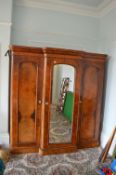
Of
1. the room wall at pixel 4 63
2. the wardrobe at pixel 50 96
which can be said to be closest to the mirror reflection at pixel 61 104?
the wardrobe at pixel 50 96

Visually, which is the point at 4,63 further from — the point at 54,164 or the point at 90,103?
the point at 54,164

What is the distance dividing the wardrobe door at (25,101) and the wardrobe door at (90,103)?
0.76m

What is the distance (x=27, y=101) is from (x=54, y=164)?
1.06m

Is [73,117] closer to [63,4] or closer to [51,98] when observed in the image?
[51,98]

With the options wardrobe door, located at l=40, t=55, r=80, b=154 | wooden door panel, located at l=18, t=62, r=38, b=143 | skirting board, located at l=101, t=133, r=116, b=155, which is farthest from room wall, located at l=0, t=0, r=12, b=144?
skirting board, located at l=101, t=133, r=116, b=155

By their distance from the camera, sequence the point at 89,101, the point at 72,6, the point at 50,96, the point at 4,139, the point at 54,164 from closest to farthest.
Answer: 1. the point at 54,164
2. the point at 50,96
3. the point at 4,139
4. the point at 89,101
5. the point at 72,6

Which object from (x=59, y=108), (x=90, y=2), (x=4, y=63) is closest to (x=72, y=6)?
(x=90, y=2)

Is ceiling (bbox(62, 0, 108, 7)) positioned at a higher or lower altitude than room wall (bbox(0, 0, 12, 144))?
higher

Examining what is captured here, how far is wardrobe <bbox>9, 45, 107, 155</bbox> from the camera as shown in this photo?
2764 millimetres

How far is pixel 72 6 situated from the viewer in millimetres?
3326

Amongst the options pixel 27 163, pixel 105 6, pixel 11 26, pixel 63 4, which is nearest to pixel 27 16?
pixel 11 26

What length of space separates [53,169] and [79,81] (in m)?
1.43

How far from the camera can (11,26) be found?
309 centimetres

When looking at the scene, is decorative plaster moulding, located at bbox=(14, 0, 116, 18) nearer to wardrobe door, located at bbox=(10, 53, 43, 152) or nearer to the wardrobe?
the wardrobe
